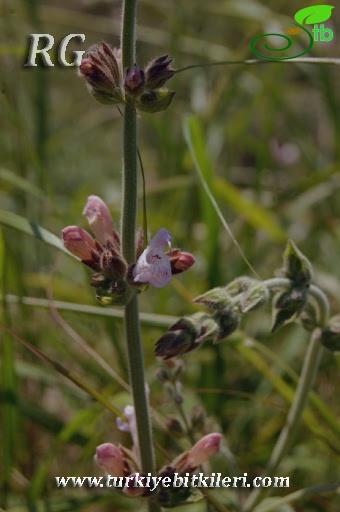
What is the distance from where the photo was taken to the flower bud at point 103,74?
4.57ft

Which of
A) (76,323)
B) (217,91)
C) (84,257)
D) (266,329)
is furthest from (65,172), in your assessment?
(84,257)

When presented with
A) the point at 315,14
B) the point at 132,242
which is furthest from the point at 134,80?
the point at 315,14

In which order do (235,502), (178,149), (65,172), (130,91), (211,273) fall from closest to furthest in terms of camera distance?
(130,91), (235,502), (211,273), (178,149), (65,172)

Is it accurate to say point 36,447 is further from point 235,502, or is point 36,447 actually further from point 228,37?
point 228,37

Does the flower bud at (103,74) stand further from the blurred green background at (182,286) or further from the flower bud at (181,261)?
the blurred green background at (182,286)

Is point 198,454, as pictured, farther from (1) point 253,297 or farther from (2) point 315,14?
(2) point 315,14

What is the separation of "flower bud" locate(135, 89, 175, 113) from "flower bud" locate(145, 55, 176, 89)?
0.09ft

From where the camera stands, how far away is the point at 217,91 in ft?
11.6

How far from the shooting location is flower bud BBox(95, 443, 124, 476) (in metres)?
1.53

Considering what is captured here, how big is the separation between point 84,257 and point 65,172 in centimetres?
344

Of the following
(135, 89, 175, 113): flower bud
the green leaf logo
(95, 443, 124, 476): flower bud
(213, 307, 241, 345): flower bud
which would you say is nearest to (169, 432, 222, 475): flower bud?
(95, 443, 124, 476): flower bud

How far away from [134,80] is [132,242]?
32cm

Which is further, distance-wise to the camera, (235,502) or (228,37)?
(228,37)

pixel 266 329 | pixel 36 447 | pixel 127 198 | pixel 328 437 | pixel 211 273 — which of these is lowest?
pixel 36 447
